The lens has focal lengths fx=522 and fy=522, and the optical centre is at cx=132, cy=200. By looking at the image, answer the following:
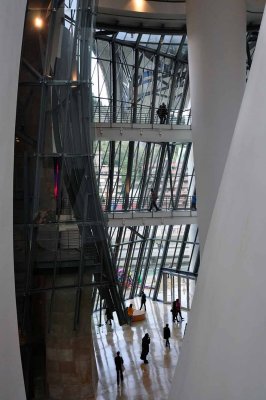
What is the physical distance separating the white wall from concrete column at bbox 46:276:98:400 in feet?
17.2

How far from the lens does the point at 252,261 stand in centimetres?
240

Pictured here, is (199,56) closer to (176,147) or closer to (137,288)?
(176,147)

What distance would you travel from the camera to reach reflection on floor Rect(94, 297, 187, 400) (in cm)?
1104

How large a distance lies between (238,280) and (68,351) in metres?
7.91

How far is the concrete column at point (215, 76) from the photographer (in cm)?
1024

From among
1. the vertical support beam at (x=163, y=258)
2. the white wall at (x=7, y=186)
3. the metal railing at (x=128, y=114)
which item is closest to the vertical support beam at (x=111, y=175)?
the metal railing at (x=128, y=114)

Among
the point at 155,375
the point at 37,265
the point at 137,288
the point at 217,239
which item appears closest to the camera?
the point at 217,239

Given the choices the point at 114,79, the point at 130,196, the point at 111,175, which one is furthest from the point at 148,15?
the point at 130,196

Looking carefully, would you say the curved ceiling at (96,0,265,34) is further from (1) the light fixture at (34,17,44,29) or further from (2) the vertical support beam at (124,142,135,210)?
Result: (2) the vertical support beam at (124,142,135,210)

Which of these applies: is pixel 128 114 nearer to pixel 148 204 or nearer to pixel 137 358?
pixel 148 204

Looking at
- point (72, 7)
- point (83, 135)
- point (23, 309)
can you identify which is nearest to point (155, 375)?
point (23, 309)

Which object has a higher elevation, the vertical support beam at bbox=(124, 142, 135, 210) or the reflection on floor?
the vertical support beam at bbox=(124, 142, 135, 210)

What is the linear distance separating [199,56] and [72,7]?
9.85 ft

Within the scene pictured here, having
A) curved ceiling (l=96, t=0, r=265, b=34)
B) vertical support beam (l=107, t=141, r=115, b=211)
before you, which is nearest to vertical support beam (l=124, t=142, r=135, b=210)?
vertical support beam (l=107, t=141, r=115, b=211)
